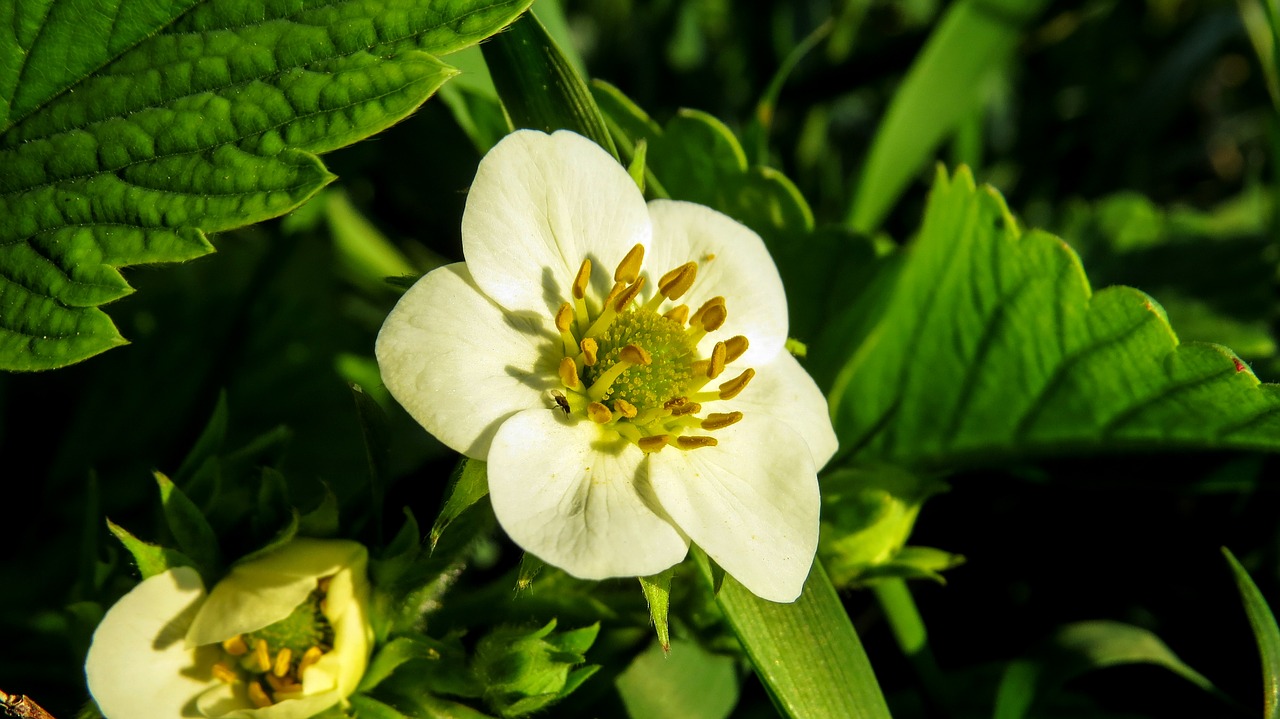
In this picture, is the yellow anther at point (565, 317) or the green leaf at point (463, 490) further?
the yellow anther at point (565, 317)

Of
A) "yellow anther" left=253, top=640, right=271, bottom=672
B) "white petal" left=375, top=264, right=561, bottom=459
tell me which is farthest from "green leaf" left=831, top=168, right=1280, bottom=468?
"yellow anther" left=253, top=640, right=271, bottom=672

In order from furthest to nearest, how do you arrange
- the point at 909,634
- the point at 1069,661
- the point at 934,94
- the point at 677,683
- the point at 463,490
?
the point at 934,94
the point at 909,634
the point at 1069,661
the point at 677,683
the point at 463,490

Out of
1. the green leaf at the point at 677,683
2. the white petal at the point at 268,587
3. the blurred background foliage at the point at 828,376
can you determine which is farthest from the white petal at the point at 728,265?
the white petal at the point at 268,587

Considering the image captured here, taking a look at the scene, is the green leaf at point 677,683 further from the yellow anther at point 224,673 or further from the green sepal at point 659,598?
the yellow anther at point 224,673

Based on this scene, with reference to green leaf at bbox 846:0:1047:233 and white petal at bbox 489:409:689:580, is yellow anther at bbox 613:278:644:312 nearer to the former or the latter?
white petal at bbox 489:409:689:580

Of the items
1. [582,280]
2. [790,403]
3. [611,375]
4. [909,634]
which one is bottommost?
[909,634]

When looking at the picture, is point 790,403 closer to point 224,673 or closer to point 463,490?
point 463,490

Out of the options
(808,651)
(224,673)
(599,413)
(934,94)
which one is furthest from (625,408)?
(934,94)
